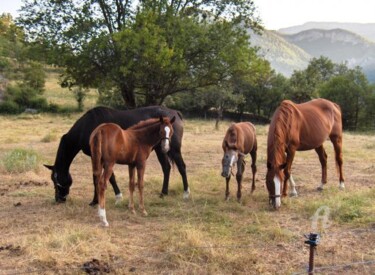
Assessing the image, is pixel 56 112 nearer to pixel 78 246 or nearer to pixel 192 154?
pixel 192 154

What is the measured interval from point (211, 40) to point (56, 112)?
103 feet

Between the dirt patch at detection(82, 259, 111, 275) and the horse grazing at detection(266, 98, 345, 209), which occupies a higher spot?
the horse grazing at detection(266, 98, 345, 209)

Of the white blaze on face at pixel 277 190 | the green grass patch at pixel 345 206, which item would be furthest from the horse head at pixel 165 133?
the green grass patch at pixel 345 206

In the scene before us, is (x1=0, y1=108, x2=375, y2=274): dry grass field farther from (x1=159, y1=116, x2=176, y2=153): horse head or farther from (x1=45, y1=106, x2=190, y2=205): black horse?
(x1=159, y1=116, x2=176, y2=153): horse head

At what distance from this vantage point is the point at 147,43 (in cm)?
1087

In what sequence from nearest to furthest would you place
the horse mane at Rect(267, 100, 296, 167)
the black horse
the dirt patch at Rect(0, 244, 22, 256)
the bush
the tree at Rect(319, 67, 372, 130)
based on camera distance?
the dirt patch at Rect(0, 244, 22, 256) < the horse mane at Rect(267, 100, 296, 167) < the black horse < the bush < the tree at Rect(319, 67, 372, 130)

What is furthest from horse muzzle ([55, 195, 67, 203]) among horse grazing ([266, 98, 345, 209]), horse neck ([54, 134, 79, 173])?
horse grazing ([266, 98, 345, 209])

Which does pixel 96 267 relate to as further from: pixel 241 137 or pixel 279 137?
pixel 279 137

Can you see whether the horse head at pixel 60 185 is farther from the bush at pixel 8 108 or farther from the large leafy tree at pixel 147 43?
the bush at pixel 8 108

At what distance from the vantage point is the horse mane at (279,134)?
6.97m

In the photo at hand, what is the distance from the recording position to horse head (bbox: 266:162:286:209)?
22.2ft

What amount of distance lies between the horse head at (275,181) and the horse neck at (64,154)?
399cm

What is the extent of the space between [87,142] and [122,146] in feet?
4.63

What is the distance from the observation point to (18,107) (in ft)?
131
